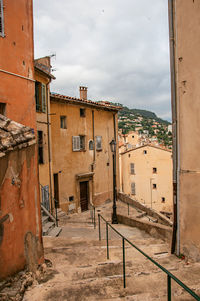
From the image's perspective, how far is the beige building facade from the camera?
1242 inches

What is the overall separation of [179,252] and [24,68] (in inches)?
256

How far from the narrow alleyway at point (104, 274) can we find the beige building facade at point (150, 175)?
81.8ft

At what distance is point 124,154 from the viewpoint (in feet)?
116

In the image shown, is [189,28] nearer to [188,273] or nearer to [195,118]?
[195,118]

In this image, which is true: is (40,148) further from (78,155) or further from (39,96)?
(78,155)

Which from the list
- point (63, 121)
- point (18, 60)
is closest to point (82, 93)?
point (63, 121)

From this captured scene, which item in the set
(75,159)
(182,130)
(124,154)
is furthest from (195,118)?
(124,154)

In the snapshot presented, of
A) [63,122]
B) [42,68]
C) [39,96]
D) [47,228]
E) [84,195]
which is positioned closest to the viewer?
[47,228]

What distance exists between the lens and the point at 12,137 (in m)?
3.95

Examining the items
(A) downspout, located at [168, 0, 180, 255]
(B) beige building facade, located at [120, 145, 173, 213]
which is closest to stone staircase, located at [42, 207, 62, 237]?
(A) downspout, located at [168, 0, 180, 255]

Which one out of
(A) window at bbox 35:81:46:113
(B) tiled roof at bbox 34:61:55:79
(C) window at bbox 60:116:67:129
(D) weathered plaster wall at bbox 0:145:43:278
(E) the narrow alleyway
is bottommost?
(E) the narrow alleyway

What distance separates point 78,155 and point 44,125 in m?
5.05

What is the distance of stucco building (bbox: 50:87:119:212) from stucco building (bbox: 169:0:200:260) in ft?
39.4

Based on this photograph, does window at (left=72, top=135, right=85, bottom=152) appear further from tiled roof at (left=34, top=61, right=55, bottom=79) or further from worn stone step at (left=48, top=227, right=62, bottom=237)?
worn stone step at (left=48, top=227, right=62, bottom=237)
